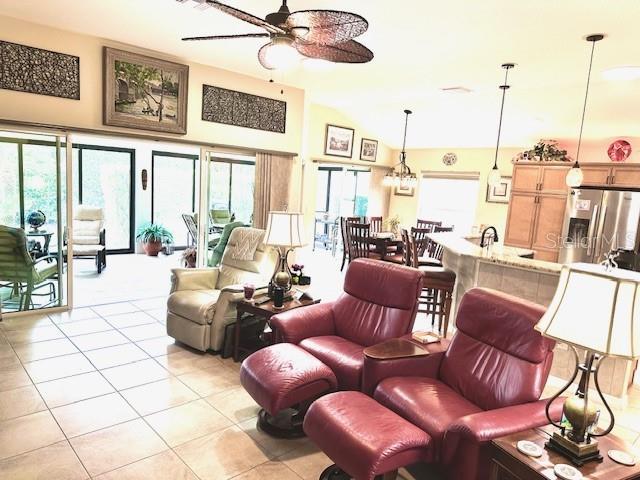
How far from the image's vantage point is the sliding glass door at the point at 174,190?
28.9 ft

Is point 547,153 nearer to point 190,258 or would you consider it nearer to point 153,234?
point 190,258

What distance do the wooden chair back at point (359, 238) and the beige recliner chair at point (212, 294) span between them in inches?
99.5

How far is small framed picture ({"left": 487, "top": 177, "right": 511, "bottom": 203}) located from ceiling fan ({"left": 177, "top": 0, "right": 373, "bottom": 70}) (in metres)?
5.48

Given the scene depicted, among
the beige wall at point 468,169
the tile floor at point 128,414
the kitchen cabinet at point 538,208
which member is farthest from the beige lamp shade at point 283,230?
the beige wall at point 468,169

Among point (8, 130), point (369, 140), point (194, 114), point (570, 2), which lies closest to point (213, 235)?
point (194, 114)

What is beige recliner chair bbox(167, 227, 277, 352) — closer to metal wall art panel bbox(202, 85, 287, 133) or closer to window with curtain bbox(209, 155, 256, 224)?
window with curtain bbox(209, 155, 256, 224)

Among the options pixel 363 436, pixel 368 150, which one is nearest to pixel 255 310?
pixel 363 436

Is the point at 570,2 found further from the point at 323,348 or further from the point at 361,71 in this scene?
the point at 323,348

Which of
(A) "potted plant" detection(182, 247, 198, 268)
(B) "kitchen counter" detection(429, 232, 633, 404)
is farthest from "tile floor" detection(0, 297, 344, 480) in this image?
(A) "potted plant" detection(182, 247, 198, 268)

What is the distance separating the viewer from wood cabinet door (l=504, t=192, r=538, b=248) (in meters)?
6.59

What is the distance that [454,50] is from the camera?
13.1ft

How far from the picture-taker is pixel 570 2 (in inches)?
113

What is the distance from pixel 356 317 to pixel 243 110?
3535 millimetres

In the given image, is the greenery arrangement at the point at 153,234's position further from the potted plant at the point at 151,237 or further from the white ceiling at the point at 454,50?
the white ceiling at the point at 454,50
